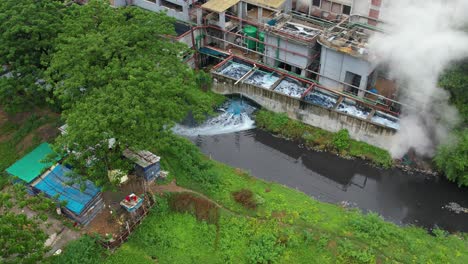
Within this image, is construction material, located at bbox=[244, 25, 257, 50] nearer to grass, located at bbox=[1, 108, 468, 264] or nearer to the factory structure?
the factory structure

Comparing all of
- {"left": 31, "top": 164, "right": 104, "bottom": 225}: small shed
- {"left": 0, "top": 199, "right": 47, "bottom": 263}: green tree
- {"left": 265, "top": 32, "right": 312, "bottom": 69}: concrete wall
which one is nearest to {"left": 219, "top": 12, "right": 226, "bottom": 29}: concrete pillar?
{"left": 265, "top": 32, "right": 312, "bottom": 69}: concrete wall

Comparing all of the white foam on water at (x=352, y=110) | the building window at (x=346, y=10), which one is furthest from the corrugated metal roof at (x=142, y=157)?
the building window at (x=346, y=10)

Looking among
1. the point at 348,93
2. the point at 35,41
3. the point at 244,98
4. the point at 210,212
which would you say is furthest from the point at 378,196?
the point at 35,41

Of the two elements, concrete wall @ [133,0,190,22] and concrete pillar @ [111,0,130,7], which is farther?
concrete pillar @ [111,0,130,7]

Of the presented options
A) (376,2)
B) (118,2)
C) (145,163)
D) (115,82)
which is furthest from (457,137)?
(118,2)

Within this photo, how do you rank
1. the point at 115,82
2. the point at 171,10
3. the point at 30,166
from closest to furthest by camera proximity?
1. the point at 115,82
2. the point at 30,166
3. the point at 171,10

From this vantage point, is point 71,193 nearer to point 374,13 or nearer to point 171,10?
point 171,10
